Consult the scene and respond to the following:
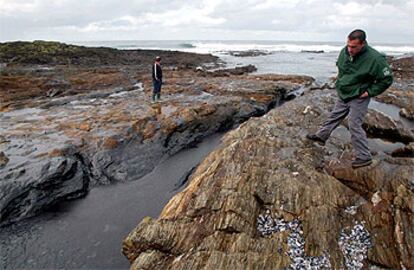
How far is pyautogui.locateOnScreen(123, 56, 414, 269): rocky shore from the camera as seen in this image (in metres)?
6.27

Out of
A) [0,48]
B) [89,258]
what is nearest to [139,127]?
[89,258]

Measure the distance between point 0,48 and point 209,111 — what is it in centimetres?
5009

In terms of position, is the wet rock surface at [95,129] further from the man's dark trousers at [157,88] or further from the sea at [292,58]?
the sea at [292,58]

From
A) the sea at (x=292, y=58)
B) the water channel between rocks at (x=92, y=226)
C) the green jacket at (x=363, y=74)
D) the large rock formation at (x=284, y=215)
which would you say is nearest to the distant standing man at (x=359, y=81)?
the green jacket at (x=363, y=74)

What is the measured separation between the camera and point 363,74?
7.11 metres

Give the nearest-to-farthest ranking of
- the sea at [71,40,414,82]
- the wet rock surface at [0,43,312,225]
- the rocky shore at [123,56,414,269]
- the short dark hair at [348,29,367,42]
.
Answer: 1. the rocky shore at [123,56,414,269]
2. the short dark hair at [348,29,367,42]
3. the wet rock surface at [0,43,312,225]
4. the sea at [71,40,414,82]

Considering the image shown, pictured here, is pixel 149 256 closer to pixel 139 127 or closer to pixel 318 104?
pixel 139 127

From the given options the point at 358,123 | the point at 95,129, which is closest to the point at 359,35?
the point at 358,123

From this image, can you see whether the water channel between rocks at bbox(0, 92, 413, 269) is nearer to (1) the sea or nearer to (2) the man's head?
(2) the man's head

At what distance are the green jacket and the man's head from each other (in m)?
0.14

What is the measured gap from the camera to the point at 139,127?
15250 mm

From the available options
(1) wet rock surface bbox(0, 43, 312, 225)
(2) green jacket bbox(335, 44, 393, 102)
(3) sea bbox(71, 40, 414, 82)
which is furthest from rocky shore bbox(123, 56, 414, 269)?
(3) sea bbox(71, 40, 414, 82)

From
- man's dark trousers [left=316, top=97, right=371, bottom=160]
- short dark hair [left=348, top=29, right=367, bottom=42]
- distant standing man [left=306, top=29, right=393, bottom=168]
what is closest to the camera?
short dark hair [left=348, top=29, right=367, bottom=42]

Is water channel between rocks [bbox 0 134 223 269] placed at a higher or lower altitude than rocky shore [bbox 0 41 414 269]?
lower
